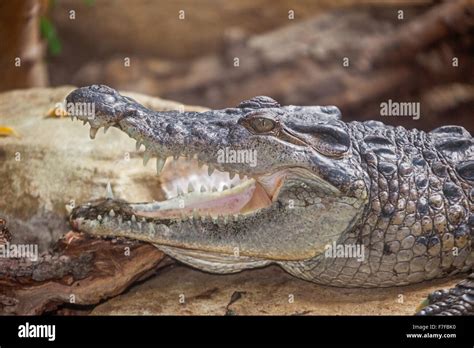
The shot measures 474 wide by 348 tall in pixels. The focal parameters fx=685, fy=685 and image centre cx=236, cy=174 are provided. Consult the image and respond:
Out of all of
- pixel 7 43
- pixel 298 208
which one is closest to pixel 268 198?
pixel 298 208

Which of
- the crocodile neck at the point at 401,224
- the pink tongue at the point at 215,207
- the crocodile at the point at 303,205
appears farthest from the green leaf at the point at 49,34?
the crocodile neck at the point at 401,224

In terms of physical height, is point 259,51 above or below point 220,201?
above

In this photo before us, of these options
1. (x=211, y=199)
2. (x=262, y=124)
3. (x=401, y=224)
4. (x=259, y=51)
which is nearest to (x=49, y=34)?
(x=259, y=51)

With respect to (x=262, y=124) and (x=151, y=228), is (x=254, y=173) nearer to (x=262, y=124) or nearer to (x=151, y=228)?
(x=262, y=124)

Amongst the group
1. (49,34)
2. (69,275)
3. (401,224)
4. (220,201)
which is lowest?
(69,275)

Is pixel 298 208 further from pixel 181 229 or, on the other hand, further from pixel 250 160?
pixel 181 229

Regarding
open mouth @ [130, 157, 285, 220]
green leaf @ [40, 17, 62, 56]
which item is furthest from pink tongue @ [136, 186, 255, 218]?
green leaf @ [40, 17, 62, 56]

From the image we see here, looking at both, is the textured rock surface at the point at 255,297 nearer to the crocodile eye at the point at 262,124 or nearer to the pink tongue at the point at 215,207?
the pink tongue at the point at 215,207

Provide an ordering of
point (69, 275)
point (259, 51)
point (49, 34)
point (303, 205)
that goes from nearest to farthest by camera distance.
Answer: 1. point (303, 205)
2. point (69, 275)
3. point (49, 34)
4. point (259, 51)
